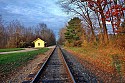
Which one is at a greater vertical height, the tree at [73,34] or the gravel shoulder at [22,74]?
the tree at [73,34]

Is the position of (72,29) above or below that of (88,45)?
above

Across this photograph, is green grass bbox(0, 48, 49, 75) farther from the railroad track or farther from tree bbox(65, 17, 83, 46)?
tree bbox(65, 17, 83, 46)

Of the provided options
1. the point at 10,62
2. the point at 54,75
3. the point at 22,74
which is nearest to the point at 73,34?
the point at 10,62

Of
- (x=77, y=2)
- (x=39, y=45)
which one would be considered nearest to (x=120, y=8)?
(x=77, y=2)

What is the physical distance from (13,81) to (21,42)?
264ft

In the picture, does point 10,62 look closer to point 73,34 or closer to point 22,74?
point 22,74

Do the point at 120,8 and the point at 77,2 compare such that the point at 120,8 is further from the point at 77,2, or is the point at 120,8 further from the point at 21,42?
the point at 21,42

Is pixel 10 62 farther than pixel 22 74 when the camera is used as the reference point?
Yes

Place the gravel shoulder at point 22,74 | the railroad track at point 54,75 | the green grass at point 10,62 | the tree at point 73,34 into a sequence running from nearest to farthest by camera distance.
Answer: the railroad track at point 54,75
the gravel shoulder at point 22,74
the green grass at point 10,62
the tree at point 73,34

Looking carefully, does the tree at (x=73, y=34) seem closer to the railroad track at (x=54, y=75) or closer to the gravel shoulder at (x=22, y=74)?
the gravel shoulder at (x=22, y=74)

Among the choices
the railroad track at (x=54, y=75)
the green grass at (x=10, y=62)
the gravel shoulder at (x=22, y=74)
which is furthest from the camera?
the green grass at (x=10, y=62)

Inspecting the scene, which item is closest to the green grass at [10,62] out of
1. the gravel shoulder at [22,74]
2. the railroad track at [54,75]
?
the gravel shoulder at [22,74]

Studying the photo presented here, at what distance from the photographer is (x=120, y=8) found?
25.1m

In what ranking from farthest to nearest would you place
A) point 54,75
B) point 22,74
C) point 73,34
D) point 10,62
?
point 73,34 < point 10,62 < point 22,74 < point 54,75
